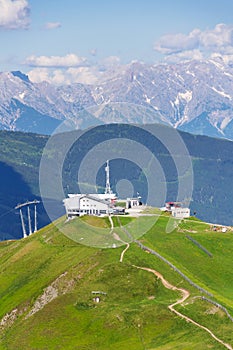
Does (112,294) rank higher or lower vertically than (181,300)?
lower

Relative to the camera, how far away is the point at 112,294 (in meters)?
132

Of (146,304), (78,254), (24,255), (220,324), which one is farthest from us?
(24,255)

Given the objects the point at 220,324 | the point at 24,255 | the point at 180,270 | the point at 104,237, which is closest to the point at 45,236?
the point at 24,255

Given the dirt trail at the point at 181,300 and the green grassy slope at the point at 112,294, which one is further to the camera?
the green grassy slope at the point at 112,294

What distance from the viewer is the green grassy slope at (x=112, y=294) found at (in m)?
116

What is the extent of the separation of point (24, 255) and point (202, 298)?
216 feet

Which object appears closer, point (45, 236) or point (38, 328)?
point (38, 328)

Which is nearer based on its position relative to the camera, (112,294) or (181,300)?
(181,300)

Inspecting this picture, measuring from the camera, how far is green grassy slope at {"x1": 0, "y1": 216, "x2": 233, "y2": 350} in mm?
115625

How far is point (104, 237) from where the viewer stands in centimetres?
16988

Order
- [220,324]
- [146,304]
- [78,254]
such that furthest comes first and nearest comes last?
[78,254]
[146,304]
[220,324]

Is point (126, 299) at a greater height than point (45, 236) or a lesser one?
greater

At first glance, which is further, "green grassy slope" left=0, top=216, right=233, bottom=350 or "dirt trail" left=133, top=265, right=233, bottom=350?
"green grassy slope" left=0, top=216, right=233, bottom=350

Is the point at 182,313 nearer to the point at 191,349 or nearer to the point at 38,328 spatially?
the point at 191,349
